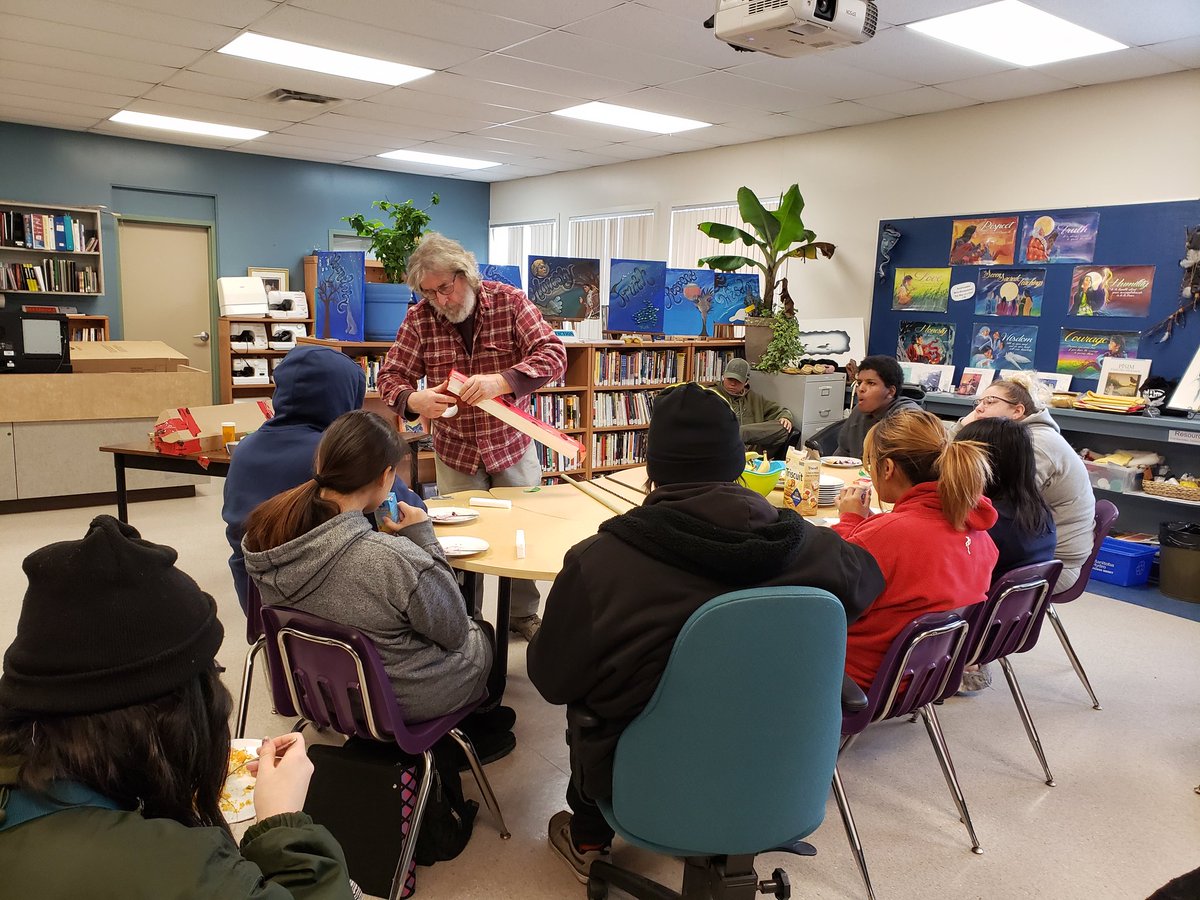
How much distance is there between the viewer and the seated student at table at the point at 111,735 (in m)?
0.81

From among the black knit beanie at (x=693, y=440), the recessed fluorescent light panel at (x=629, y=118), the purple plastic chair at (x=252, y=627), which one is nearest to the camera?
the black knit beanie at (x=693, y=440)

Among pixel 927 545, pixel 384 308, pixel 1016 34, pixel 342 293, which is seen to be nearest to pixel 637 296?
pixel 384 308

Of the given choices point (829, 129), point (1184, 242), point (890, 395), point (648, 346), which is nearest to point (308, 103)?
point (648, 346)

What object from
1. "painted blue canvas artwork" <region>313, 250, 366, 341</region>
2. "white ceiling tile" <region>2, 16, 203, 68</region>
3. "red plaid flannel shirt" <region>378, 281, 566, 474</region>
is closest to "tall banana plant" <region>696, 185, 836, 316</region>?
"painted blue canvas artwork" <region>313, 250, 366, 341</region>

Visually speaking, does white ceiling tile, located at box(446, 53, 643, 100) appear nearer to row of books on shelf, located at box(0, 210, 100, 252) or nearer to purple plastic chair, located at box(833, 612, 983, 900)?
purple plastic chair, located at box(833, 612, 983, 900)

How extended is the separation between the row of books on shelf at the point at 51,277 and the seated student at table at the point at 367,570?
7.75 metres

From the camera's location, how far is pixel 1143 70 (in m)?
4.84

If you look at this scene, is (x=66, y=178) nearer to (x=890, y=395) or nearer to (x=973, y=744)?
(x=890, y=395)

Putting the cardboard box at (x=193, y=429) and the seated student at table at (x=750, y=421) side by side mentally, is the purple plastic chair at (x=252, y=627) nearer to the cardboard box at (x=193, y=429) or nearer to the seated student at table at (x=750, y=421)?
the cardboard box at (x=193, y=429)

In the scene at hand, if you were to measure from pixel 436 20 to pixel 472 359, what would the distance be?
2.19m

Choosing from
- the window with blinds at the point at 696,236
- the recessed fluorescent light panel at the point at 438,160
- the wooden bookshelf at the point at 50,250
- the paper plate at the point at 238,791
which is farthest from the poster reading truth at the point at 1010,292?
the wooden bookshelf at the point at 50,250

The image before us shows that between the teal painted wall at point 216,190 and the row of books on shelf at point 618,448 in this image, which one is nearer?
the row of books on shelf at point 618,448

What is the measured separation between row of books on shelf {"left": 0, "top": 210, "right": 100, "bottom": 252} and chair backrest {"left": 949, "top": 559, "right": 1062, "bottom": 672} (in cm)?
877

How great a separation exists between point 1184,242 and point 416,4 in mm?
4454
